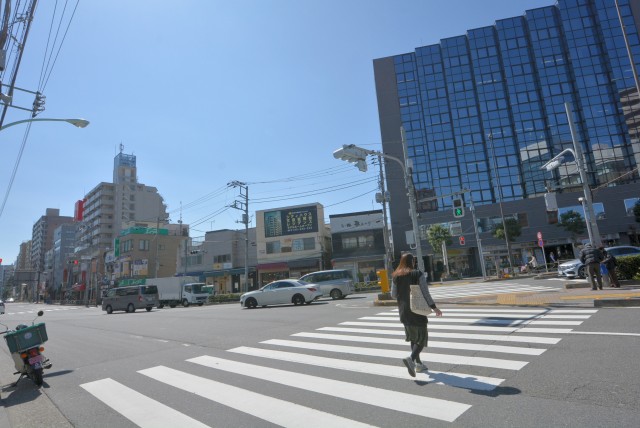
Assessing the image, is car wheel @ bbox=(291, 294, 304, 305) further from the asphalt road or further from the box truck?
the box truck

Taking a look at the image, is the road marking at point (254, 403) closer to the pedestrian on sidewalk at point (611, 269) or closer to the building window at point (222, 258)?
the pedestrian on sidewalk at point (611, 269)

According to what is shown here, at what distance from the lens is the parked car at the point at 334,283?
2358 centimetres

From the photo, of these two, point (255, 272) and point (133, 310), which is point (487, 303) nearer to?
point (133, 310)

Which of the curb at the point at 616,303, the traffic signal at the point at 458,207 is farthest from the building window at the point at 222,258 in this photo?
the curb at the point at 616,303

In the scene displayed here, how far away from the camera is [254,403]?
464 centimetres

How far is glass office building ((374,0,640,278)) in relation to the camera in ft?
155

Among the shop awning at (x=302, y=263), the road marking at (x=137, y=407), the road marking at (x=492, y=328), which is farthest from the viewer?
the shop awning at (x=302, y=263)

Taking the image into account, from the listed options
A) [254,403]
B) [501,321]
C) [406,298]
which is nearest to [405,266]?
[406,298]

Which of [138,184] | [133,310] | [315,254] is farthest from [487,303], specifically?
[138,184]

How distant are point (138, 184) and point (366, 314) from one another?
92985 millimetres

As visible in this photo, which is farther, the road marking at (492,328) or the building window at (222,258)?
the building window at (222,258)

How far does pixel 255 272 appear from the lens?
4750 centimetres

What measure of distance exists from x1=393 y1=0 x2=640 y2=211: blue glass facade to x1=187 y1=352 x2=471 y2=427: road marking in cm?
4684

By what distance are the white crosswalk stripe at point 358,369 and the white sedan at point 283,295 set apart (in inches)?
382
